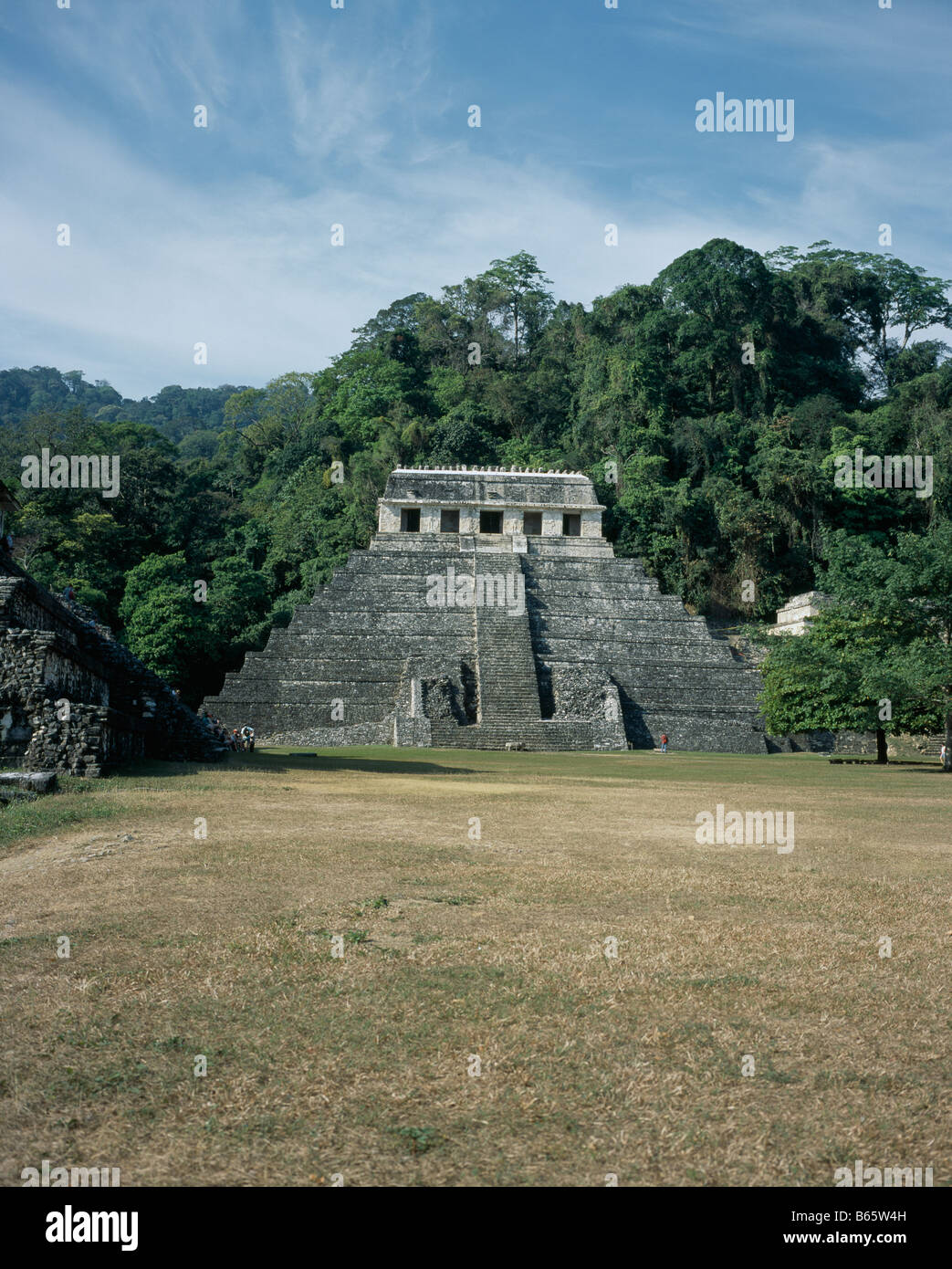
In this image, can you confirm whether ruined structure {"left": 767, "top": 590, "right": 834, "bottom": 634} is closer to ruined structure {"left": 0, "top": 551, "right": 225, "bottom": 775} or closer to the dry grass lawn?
ruined structure {"left": 0, "top": 551, "right": 225, "bottom": 775}

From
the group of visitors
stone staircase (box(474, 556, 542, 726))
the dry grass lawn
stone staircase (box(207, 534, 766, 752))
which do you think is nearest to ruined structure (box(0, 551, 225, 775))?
the group of visitors

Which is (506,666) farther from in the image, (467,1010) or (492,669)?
(467,1010)

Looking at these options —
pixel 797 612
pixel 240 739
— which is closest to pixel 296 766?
pixel 240 739

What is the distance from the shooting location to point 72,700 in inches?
552

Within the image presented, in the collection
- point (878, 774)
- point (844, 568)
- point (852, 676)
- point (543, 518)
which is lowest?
point (878, 774)

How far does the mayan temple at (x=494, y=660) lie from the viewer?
29.6 m

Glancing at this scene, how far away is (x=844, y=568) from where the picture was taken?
70.3 ft

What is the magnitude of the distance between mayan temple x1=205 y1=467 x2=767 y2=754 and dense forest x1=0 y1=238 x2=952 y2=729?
505 cm

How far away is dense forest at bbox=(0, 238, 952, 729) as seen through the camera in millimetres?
40875

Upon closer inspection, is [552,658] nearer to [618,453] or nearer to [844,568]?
[844,568]

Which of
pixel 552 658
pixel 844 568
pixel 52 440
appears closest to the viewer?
pixel 844 568

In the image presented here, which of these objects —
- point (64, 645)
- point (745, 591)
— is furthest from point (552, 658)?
point (64, 645)

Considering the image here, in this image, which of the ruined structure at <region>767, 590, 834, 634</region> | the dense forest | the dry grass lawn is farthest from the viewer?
the dense forest

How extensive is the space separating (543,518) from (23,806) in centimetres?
3324
